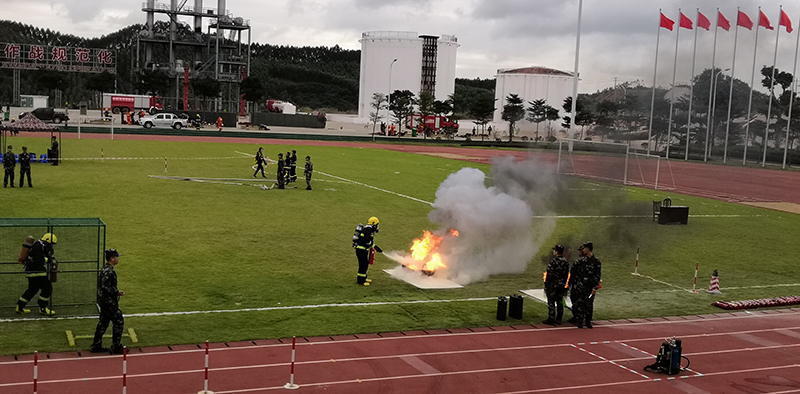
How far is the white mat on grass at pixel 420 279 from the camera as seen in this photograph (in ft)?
67.4

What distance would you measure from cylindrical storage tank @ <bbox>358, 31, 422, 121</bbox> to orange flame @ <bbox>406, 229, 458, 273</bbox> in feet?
420

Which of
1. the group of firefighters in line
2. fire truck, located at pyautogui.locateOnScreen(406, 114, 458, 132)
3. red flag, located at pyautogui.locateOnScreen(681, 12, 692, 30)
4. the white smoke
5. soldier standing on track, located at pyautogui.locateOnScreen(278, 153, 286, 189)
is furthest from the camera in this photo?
fire truck, located at pyautogui.locateOnScreen(406, 114, 458, 132)

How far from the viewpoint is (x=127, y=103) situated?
343ft

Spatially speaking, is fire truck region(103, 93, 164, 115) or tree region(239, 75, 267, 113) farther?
tree region(239, 75, 267, 113)

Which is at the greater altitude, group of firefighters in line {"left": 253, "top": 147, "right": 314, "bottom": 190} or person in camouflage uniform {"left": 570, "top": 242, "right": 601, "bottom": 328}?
group of firefighters in line {"left": 253, "top": 147, "right": 314, "bottom": 190}

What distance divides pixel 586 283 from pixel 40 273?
40.4ft

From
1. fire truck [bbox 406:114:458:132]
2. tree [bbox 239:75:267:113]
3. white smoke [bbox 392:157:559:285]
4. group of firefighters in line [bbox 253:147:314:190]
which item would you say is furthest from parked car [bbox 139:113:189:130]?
white smoke [bbox 392:157:559:285]

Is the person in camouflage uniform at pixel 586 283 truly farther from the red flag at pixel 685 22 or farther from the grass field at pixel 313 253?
the red flag at pixel 685 22

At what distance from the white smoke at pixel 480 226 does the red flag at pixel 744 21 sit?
54.5m

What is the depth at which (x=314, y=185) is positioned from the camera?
4334 cm

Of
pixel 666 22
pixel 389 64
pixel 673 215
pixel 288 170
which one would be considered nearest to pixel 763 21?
pixel 666 22

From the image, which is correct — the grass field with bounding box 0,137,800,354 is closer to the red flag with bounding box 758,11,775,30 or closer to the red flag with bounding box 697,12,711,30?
the red flag with bounding box 697,12,711,30

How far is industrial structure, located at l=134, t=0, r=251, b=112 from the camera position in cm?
11750

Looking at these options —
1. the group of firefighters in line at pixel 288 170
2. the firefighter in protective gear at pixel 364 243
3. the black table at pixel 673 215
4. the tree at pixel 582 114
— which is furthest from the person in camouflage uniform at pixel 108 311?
the tree at pixel 582 114
